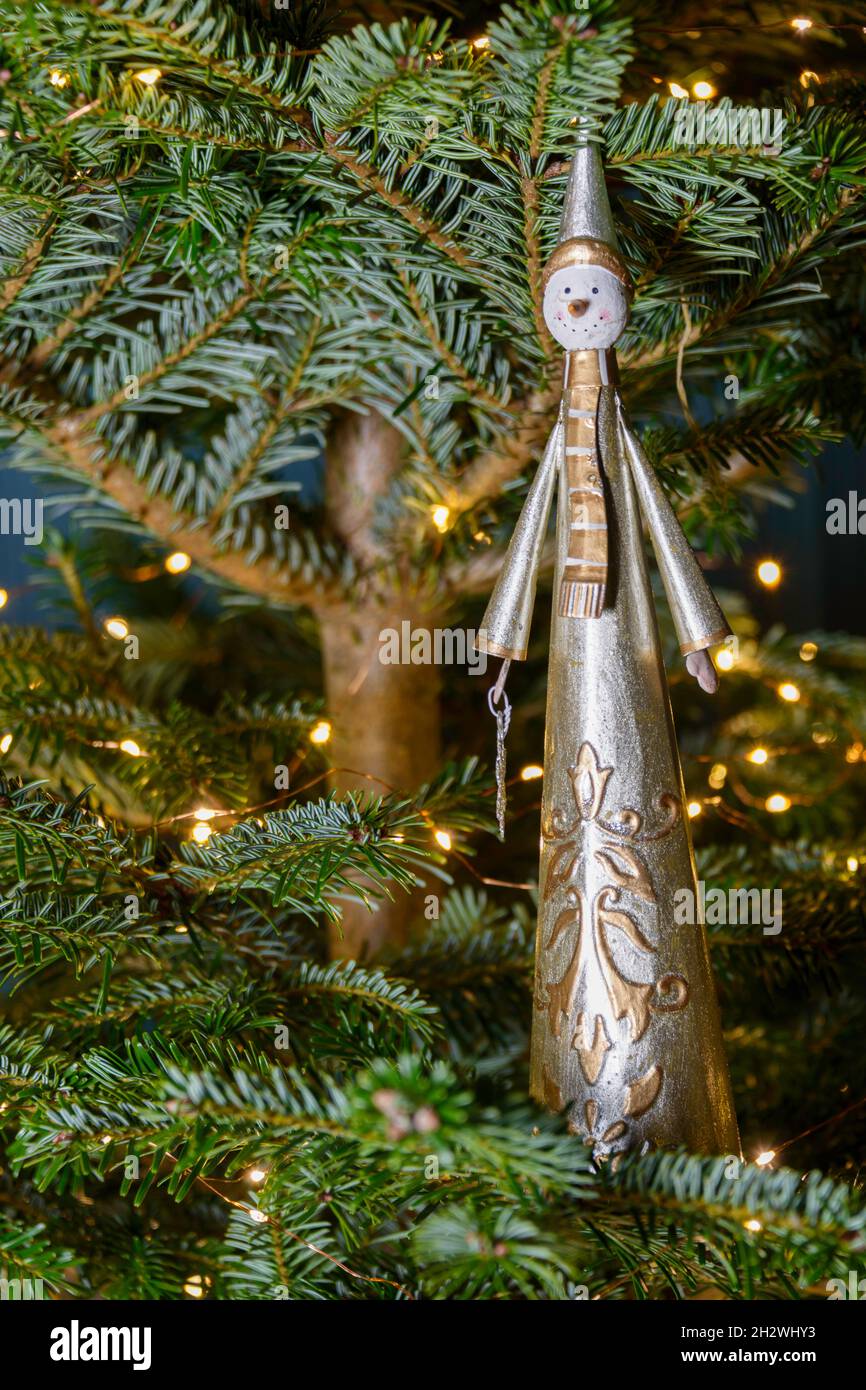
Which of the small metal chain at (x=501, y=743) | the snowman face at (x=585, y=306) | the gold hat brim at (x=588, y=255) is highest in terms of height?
the gold hat brim at (x=588, y=255)

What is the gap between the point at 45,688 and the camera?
2.06 ft

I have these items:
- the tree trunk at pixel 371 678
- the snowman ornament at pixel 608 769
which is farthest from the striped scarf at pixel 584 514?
the tree trunk at pixel 371 678

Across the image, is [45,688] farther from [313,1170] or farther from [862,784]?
[862,784]

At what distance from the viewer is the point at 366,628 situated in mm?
719

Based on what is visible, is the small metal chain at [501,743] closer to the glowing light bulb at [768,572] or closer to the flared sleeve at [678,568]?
the flared sleeve at [678,568]

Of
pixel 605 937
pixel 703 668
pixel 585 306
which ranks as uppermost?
pixel 585 306

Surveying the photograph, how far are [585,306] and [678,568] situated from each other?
0.35ft

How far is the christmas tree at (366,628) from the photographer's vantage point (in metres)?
0.38

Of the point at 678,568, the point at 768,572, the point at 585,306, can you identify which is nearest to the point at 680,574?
the point at 678,568

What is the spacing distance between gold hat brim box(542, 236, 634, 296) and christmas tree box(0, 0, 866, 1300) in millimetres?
31

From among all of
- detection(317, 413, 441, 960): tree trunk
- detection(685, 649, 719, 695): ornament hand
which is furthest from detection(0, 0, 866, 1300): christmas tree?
detection(685, 649, 719, 695): ornament hand

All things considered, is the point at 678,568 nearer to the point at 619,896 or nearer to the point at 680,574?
the point at 680,574
